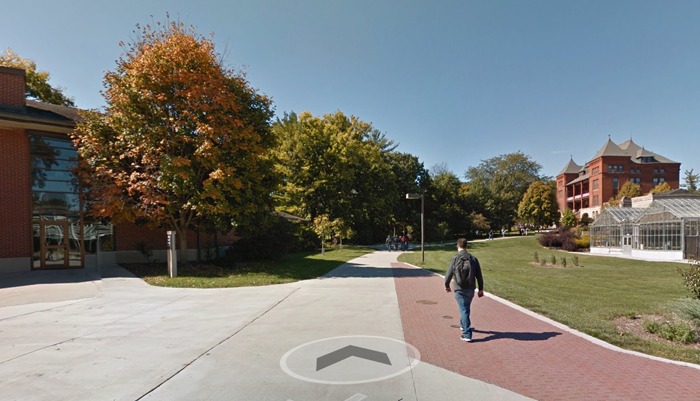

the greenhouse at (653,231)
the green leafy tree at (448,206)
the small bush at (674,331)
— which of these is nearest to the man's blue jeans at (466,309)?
the small bush at (674,331)

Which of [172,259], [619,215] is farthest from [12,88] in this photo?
[619,215]

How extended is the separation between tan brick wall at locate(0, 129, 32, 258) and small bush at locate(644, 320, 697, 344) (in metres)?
21.7

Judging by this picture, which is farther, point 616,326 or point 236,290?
point 236,290

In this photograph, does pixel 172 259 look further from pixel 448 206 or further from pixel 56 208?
pixel 448 206

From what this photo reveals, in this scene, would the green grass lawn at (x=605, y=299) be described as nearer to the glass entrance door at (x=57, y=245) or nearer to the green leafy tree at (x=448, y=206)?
the glass entrance door at (x=57, y=245)

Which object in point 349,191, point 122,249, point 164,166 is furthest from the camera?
point 349,191

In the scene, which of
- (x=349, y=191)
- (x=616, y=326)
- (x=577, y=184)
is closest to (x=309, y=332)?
(x=616, y=326)

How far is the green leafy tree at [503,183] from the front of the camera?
59344mm

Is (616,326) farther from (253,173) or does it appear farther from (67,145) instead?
(67,145)

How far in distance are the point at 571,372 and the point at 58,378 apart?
698 centimetres

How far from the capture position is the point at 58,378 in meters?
4.50

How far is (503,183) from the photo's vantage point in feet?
234

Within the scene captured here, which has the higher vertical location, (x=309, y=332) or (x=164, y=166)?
(x=164, y=166)

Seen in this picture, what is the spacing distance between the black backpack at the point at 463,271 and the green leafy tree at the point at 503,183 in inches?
2131
